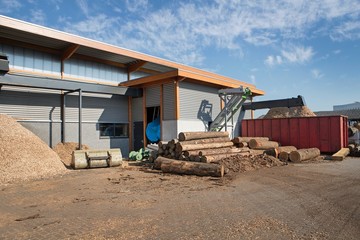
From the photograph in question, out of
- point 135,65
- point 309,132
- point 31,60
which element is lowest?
point 309,132

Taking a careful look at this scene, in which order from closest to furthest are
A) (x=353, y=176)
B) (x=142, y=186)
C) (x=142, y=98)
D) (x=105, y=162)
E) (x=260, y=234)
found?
1. (x=260, y=234)
2. (x=142, y=186)
3. (x=353, y=176)
4. (x=105, y=162)
5. (x=142, y=98)

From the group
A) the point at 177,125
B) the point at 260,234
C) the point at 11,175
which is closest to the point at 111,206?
the point at 260,234

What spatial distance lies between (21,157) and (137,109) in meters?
9.12

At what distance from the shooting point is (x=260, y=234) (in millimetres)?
4727

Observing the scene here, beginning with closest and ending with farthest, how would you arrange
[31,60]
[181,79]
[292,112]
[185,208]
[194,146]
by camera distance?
[185,208]
[194,146]
[31,60]
[181,79]
[292,112]

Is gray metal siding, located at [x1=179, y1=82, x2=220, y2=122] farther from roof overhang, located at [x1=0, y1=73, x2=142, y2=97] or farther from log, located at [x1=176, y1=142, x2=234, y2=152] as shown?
log, located at [x1=176, y1=142, x2=234, y2=152]

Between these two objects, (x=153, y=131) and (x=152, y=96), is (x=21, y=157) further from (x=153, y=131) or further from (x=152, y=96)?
(x=152, y=96)

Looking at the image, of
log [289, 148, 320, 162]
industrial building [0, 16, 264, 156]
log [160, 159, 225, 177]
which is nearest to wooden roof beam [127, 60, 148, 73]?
industrial building [0, 16, 264, 156]

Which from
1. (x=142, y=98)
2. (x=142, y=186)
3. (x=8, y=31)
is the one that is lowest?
(x=142, y=186)

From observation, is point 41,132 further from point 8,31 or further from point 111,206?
point 111,206

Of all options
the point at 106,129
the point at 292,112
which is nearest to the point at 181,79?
the point at 106,129

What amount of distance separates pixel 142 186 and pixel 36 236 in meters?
4.51

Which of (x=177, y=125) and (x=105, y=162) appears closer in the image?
(x=105, y=162)

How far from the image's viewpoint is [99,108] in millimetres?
18125
